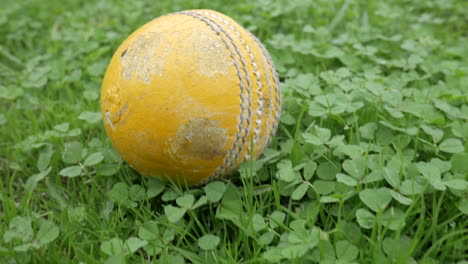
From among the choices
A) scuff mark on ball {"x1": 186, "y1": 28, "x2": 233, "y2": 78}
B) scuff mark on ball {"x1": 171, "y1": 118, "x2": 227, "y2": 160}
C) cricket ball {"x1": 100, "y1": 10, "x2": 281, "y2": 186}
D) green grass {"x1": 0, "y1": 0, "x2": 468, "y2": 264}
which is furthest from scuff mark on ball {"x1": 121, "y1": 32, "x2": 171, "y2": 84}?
green grass {"x1": 0, "y1": 0, "x2": 468, "y2": 264}

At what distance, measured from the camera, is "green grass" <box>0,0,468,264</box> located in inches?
68.9

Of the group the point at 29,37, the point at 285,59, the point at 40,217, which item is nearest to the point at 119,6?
the point at 29,37

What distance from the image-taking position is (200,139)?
1856mm

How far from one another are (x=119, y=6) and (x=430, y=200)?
3.25 m

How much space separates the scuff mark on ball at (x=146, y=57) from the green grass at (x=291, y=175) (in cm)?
50

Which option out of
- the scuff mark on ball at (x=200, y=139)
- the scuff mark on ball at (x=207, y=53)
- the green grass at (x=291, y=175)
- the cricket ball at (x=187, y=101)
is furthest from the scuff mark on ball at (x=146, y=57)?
the green grass at (x=291, y=175)

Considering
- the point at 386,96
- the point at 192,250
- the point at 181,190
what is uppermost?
the point at 386,96

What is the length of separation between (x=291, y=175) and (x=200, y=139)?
434 mm

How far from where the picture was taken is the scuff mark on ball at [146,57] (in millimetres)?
1858

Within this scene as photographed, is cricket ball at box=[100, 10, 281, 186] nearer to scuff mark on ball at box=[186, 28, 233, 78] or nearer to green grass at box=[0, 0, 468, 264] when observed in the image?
scuff mark on ball at box=[186, 28, 233, 78]

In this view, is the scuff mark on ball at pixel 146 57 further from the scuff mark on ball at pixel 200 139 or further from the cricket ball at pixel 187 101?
the scuff mark on ball at pixel 200 139

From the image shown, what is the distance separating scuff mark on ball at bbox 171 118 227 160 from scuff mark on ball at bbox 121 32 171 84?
255 millimetres

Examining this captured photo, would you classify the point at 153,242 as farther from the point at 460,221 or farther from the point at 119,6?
the point at 119,6

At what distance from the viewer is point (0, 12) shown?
403cm
